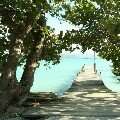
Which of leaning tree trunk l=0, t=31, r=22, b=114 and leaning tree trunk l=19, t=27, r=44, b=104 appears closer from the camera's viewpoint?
leaning tree trunk l=0, t=31, r=22, b=114

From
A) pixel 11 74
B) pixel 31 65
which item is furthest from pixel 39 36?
pixel 11 74

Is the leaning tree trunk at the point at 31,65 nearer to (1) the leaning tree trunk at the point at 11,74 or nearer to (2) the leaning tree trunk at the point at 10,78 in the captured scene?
(1) the leaning tree trunk at the point at 11,74

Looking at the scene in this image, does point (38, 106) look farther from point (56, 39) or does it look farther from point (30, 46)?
point (56, 39)

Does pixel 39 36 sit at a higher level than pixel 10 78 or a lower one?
higher

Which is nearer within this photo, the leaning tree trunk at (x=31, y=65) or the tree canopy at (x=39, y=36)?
the tree canopy at (x=39, y=36)

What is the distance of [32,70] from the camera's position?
16.1 meters

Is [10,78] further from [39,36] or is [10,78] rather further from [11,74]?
[39,36]

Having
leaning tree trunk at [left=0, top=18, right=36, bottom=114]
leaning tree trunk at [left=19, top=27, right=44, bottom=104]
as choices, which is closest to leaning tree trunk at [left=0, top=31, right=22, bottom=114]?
leaning tree trunk at [left=0, top=18, right=36, bottom=114]

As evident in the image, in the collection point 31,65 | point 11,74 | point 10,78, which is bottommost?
point 10,78

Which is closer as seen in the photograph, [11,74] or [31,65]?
[11,74]

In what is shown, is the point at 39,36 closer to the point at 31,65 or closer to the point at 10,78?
the point at 31,65

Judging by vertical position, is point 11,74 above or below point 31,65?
below

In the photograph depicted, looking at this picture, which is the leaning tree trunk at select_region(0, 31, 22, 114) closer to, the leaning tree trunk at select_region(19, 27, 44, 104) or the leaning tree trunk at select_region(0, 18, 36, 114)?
the leaning tree trunk at select_region(0, 18, 36, 114)

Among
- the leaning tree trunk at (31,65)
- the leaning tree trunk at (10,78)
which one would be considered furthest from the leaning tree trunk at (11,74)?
the leaning tree trunk at (31,65)
